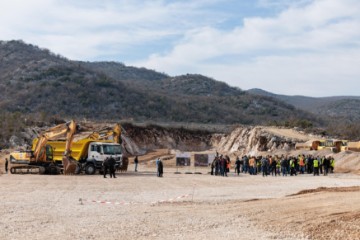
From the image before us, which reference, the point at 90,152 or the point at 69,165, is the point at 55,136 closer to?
the point at 69,165

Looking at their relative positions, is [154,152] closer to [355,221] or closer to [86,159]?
[86,159]

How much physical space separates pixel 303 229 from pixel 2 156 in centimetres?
4332

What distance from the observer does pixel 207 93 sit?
155 metres

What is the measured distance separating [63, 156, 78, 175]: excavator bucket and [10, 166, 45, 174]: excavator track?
1740 millimetres

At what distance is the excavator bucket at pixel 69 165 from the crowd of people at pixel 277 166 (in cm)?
940

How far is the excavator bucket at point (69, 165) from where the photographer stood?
1532 inches

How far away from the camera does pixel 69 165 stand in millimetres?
38875

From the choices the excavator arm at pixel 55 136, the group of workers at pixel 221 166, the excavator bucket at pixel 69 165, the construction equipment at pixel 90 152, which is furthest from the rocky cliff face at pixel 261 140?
the excavator bucket at pixel 69 165

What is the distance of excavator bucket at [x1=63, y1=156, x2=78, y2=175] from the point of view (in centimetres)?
3892

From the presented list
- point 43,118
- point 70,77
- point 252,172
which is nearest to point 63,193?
point 252,172

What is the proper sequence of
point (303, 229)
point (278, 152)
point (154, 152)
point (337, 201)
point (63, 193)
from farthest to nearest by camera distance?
point (154, 152) → point (278, 152) → point (63, 193) → point (337, 201) → point (303, 229)

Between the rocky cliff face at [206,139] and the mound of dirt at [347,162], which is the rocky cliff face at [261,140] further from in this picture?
the mound of dirt at [347,162]

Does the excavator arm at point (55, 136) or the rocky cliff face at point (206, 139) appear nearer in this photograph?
the excavator arm at point (55, 136)

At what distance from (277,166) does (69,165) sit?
48.0ft
